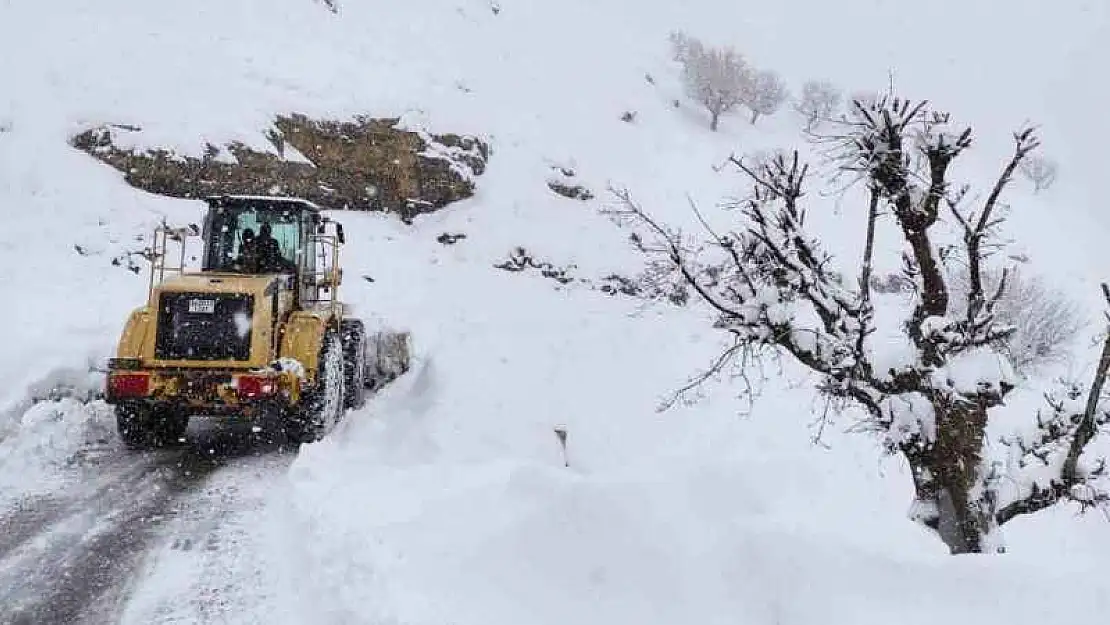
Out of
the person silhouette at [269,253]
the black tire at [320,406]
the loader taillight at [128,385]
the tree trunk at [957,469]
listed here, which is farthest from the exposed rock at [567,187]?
the tree trunk at [957,469]

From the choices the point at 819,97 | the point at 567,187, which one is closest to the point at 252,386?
the point at 567,187

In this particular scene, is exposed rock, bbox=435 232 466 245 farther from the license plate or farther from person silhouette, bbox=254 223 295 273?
the license plate

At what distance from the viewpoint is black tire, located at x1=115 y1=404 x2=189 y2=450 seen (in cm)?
813

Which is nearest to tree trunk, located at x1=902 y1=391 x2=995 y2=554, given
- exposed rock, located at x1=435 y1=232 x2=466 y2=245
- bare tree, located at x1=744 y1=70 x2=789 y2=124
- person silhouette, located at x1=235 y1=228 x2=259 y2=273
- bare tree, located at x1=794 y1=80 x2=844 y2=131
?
person silhouette, located at x1=235 y1=228 x2=259 y2=273

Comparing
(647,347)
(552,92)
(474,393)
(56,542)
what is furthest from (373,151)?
(56,542)

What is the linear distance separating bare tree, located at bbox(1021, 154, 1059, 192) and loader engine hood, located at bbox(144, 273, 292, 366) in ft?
185

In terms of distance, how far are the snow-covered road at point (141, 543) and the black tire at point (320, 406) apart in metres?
0.30

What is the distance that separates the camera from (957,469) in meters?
6.59

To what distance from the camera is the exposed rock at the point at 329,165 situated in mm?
17039

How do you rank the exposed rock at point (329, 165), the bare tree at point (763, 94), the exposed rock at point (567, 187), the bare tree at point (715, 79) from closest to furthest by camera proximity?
1. the exposed rock at point (329, 165)
2. the exposed rock at point (567, 187)
3. the bare tree at point (715, 79)
4. the bare tree at point (763, 94)

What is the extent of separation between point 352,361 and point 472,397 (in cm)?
219

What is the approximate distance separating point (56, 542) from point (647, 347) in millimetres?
14283

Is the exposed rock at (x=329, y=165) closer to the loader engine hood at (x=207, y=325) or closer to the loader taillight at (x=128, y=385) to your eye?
the loader engine hood at (x=207, y=325)

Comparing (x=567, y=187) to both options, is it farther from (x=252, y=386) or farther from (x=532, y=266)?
(x=252, y=386)
